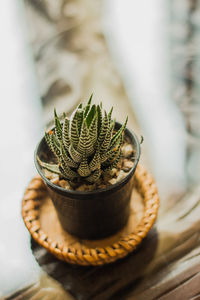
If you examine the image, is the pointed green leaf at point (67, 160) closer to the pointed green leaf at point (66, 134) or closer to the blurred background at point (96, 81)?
the pointed green leaf at point (66, 134)

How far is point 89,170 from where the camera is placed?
0.63 meters

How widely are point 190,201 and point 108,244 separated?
0.25 meters

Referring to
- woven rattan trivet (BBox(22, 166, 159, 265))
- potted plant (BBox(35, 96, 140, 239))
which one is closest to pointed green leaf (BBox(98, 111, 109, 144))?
potted plant (BBox(35, 96, 140, 239))

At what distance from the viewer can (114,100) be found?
3.62 ft

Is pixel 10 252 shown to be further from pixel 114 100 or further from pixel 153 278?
pixel 114 100

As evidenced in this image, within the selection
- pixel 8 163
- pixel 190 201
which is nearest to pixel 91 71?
pixel 8 163

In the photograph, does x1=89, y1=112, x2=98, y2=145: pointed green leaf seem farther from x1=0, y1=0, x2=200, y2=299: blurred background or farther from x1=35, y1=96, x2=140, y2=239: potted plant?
x1=0, y1=0, x2=200, y2=299: blurred background

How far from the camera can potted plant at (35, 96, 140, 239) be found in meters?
0.62

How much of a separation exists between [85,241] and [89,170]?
8.0 inches

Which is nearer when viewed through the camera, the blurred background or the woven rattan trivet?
the woven rattan trivet

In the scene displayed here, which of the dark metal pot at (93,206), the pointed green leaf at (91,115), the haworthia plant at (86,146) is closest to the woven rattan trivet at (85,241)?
the dark metal pot at (93,206)

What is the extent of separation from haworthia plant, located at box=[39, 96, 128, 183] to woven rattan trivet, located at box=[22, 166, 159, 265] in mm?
149

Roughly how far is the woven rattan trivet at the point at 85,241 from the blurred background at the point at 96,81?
0.19 feet

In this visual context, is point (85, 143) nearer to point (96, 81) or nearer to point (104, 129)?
point (104, 129)
